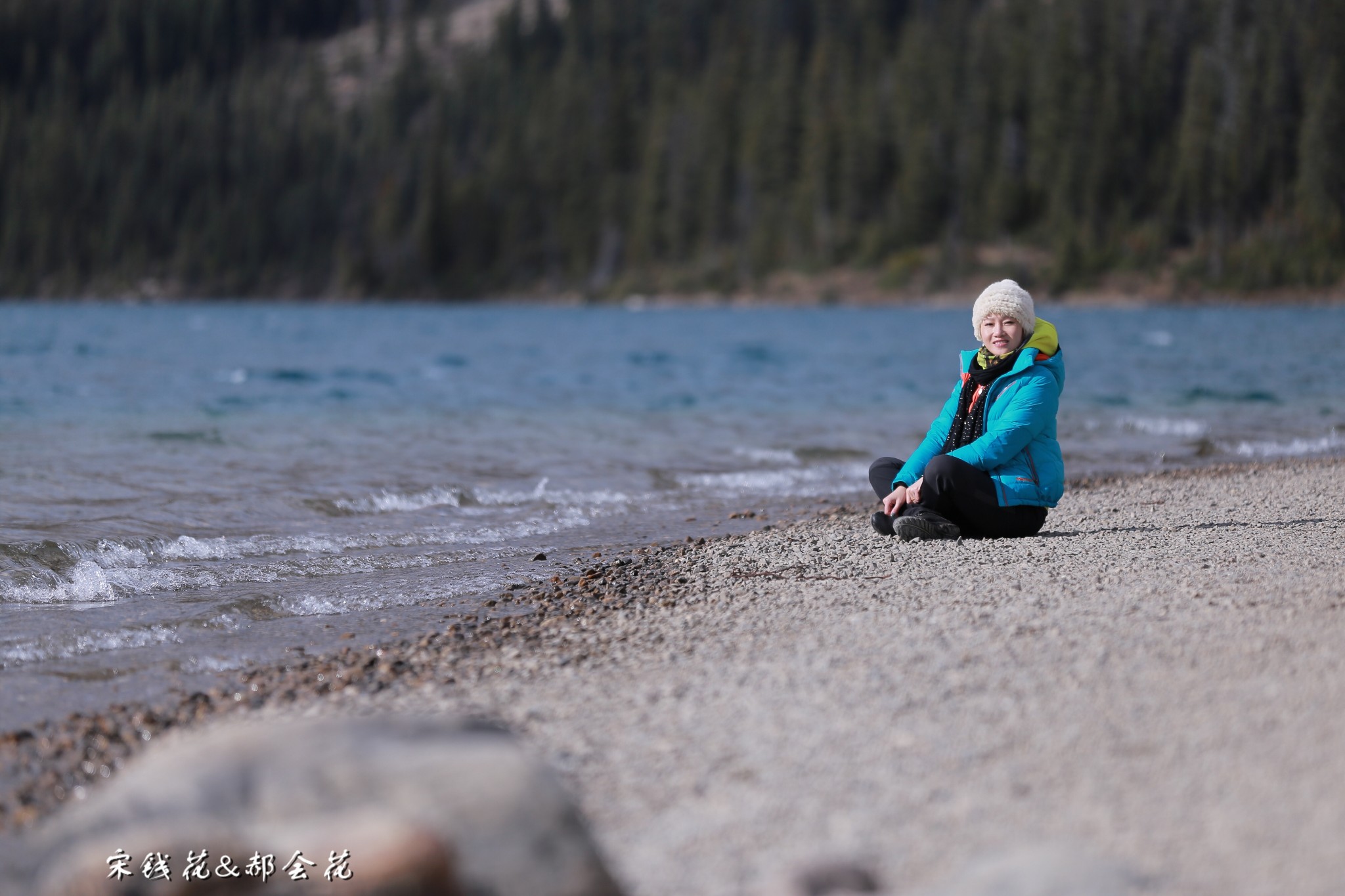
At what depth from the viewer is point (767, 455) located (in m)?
16.1

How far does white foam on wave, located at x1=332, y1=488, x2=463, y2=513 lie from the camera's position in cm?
1165

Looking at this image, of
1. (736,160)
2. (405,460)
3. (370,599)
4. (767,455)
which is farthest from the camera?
(736,160)

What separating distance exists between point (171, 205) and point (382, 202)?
1685 inches

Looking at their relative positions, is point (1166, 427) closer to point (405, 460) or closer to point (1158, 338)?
point (405, 460)

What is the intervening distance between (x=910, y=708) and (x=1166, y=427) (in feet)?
53.4

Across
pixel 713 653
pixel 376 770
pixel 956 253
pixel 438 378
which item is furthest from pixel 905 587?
pixel 956 253

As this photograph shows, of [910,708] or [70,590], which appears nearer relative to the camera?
[910,708]

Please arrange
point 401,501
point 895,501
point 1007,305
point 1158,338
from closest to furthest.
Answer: point 1007,305 → point 895,501 → point 401,501 → point 1158,338

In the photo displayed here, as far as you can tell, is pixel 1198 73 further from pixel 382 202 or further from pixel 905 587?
pixel 905 587

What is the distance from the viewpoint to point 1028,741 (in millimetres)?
4297

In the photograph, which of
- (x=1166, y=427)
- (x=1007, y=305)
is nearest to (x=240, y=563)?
(x=1007, y=305)

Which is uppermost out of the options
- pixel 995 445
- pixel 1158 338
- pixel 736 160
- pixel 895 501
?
pixel 736 160

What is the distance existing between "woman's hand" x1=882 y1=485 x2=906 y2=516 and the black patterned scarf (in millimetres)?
436

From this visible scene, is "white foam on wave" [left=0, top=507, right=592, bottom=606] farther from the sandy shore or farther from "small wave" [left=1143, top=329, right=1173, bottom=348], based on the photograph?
"small wave" [left=1143, top=329, right=1173, bottom=348]
